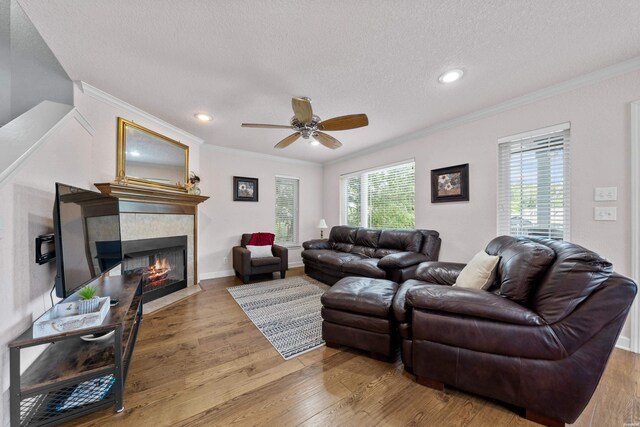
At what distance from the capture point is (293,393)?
146 centimetres

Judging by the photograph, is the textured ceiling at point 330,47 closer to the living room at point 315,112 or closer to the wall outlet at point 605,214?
the living room at point 315,112

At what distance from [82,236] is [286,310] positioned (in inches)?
79.1

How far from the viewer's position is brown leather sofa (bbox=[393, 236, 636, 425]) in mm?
1133

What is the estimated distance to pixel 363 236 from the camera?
13.8 ft

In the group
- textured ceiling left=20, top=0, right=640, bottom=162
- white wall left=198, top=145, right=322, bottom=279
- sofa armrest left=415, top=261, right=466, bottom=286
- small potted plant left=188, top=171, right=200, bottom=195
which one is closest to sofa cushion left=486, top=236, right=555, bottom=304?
sofa armrest left=415, top=261, right=466, bottom=286

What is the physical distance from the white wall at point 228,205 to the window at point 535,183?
383cm

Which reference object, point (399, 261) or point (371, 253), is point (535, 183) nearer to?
point (399, 261)

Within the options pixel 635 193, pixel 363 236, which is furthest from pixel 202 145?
pixel 635 193

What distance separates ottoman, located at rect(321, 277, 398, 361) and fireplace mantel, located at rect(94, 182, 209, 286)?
103 inches

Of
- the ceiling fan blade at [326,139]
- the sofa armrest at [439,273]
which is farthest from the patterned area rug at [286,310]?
the ceiling fan blade at [326,139]

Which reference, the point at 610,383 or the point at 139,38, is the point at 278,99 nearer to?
the point at 139,38

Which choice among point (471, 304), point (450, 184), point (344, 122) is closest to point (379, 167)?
point (450, 184)

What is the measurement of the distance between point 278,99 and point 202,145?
7.57ft

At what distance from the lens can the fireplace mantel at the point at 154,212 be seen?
268cm
